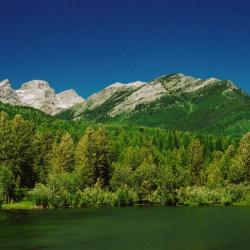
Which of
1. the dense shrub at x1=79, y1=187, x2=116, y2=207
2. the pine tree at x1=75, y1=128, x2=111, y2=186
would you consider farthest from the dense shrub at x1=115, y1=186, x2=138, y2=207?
the pine tree at x1=75, y1=128, x2=111, y2=186

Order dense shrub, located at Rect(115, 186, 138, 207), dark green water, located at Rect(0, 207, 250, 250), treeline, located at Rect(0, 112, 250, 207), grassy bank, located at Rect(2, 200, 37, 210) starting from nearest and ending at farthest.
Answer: dark green water, located at Rect(0, 207, 250, 250) < grassy bank, located at Rect(2, 200, 37, 210) < treeline, located at Rect(0, 112, 250, 207) < dense shrub, located at Rect(115, 186, 138, 207)

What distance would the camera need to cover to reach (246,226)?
80.1 m

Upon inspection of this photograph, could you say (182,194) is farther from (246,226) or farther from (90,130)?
(246,226)

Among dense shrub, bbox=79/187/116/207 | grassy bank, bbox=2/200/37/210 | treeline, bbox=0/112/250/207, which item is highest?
treeline, bbox=0/112/250/207

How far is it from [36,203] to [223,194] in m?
Result: 52.6

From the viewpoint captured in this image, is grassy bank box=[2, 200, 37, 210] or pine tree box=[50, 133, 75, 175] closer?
grassy bank box=[2, 200, 37, 210]

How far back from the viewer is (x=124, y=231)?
74000mm

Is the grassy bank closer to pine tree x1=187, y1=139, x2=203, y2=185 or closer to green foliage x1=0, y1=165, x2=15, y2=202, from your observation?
green foliage x1=0, y1=165, x2=15, y2=202

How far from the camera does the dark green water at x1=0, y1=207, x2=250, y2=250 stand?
200 feet

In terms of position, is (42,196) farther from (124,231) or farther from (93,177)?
(124,231)

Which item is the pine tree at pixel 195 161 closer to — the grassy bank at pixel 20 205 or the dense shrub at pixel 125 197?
the dense shrub at pixel 125 197

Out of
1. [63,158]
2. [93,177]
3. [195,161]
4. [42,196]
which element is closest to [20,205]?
[42,196]

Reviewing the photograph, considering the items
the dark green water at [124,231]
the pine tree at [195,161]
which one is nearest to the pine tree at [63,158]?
the pine tree at [195,161]

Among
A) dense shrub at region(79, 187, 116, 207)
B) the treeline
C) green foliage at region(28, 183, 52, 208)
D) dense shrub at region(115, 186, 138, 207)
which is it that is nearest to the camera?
green foliage at region(28, 183, 52, 208)
